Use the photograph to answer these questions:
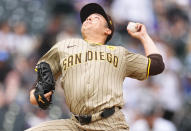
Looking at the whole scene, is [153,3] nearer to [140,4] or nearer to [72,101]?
[140,4]

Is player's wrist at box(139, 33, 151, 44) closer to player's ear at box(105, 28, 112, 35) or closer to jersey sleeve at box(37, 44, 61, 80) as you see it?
player's ear at box(105, 28, 112, 35)

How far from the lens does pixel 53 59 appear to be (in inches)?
142

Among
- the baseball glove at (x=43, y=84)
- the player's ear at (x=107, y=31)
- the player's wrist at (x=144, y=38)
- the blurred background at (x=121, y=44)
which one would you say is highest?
the player's ear at (x=107, y=31)

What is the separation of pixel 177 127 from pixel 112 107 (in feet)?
14.0

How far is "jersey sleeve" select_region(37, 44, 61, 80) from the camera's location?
3.59 meters

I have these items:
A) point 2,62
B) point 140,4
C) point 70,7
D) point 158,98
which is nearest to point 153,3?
point 140,4

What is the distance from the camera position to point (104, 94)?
3.36 meters

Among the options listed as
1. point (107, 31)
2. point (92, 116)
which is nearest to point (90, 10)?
point (107, 31)

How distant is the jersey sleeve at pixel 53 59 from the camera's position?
3.59 metres

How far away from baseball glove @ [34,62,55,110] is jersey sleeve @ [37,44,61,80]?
133 millimetres

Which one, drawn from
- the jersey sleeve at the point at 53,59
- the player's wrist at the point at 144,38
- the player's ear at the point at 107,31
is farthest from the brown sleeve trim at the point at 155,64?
the jersey sleeve at the point at 53,59

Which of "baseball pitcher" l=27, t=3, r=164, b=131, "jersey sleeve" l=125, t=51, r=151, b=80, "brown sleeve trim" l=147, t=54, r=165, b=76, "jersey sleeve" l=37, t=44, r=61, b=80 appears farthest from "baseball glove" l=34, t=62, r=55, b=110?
"brown sleeve trim" l=147, t=54, r=165, b=76

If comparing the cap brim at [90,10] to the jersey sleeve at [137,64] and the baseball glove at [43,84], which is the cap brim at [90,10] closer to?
the jersey sleeve at [137,64]

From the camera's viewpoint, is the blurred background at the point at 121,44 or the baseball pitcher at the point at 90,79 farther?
the blurred background at the point at 121,44
